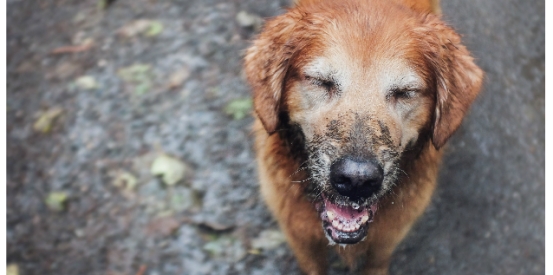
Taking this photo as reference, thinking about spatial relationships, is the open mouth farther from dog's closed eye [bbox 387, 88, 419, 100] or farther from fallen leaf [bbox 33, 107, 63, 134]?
fallen leaf [bbox 33, 107, 63, 134]

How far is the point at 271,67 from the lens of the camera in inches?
114

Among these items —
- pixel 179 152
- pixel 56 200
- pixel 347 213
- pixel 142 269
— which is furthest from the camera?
pixel 179 152

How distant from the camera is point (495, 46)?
5277mm

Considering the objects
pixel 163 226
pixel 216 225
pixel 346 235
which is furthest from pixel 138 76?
pixel 346 235

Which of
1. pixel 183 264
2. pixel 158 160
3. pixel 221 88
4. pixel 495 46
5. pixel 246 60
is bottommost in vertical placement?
pixel 183 264

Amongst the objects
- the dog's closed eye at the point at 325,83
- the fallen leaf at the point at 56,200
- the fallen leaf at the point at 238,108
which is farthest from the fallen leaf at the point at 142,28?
the dog's closed eye at the point at 325,83

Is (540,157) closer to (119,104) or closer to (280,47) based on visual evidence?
(280,47)

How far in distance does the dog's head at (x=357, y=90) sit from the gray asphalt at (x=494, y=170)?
58.5 inches

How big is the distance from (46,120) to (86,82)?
0.46 metres

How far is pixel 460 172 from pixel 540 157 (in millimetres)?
890

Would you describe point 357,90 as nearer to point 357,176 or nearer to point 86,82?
point 357,176

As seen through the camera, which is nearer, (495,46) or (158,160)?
(158,160)

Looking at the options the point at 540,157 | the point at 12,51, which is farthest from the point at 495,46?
the point at 12,51

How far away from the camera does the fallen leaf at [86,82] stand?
477cm
